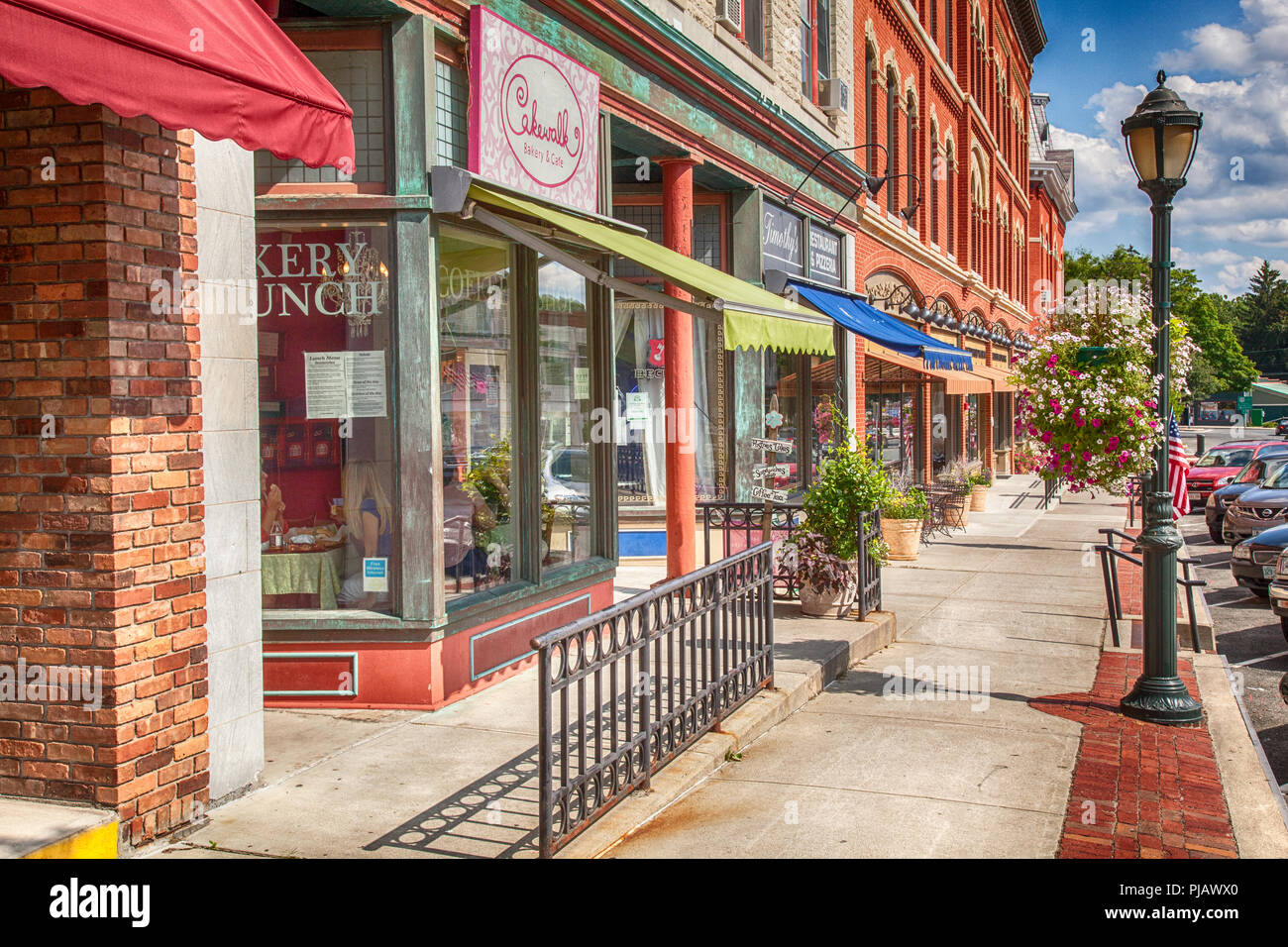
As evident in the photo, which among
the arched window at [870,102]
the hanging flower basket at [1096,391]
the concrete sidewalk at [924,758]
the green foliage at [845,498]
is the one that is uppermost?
the arched window at [870,102]

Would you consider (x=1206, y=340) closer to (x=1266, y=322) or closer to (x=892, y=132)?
(x=1266, y=322)

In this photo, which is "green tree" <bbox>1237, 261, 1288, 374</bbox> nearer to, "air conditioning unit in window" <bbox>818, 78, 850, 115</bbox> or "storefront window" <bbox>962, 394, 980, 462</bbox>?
"storefront window" <bbox>962, 394, 980, 462</bbox>

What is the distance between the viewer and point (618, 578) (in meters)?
12.1

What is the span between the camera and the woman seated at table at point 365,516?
7.20m

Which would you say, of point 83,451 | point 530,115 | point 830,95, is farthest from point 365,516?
point 830,95

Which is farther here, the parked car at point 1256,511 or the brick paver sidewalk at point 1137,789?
the parked car at point 1256,511

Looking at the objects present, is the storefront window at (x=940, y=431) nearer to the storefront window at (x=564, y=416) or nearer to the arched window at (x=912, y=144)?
the arched window at (x=912, y=144)

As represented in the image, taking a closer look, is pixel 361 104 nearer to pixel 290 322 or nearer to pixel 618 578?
pixel 290 322

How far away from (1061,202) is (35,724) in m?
56.4

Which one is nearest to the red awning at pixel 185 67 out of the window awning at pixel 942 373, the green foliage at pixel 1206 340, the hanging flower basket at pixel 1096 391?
the hanging flower basket at pixel 1096 391

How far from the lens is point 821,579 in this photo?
1008 cm

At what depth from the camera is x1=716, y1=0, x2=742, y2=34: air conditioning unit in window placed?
12.2 m

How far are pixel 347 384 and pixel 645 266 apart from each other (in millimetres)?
2143

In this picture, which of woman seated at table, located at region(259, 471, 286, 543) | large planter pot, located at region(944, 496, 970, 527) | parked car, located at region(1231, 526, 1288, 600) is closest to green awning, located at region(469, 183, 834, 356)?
woman seated at table, located at region(259, 471, 286, 543)
